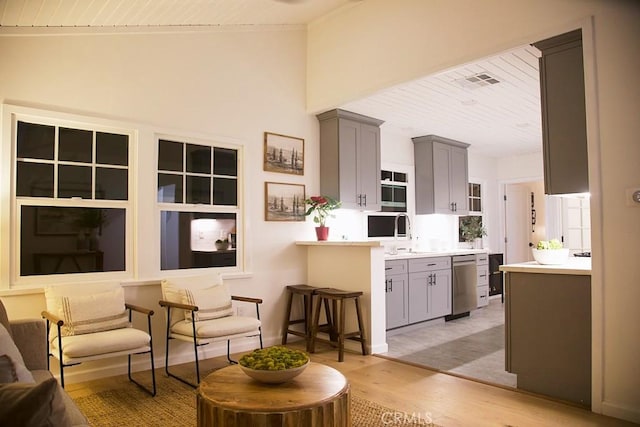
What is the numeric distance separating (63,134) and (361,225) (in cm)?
360

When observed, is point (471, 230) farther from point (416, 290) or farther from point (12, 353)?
point (12, 353)

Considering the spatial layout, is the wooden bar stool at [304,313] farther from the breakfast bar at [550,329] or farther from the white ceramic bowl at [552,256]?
the white ceramic bowl at [552,256]

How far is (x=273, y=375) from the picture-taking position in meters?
2.14

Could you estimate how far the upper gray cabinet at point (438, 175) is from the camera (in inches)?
266

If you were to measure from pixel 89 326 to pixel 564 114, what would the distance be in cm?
379

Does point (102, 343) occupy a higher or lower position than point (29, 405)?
lower

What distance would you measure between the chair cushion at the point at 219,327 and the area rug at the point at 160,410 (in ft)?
1.43

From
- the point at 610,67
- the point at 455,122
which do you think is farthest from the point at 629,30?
the point at 455,122

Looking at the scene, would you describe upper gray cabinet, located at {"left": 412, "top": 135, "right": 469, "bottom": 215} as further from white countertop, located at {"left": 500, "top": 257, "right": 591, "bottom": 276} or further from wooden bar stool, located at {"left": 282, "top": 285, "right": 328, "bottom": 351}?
white countertop, located at {"left": 500, "top": 257, "right": 591, "bottom": 276}

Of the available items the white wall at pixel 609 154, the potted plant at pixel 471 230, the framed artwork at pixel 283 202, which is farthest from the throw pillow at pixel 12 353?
the potted plant at pixel 471 230

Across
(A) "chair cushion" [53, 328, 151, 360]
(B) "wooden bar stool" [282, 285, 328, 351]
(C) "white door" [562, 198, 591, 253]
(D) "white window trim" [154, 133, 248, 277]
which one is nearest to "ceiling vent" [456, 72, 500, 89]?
(D) "white window trim" [154, 133, 248, 277]

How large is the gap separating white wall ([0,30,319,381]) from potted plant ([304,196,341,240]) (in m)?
0.16

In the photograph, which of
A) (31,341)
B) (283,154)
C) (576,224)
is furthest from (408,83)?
(576,224)

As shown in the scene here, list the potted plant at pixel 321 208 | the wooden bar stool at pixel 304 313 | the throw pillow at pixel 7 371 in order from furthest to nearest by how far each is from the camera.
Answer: the potted plant at pixel 321 208 → the wooden bar stool at pixel 304 313 → the throw pillow at pixel 7 371
